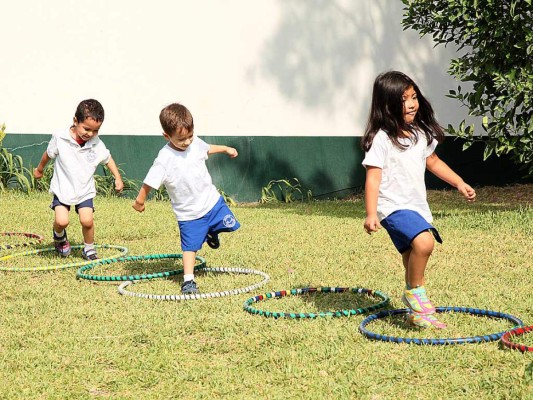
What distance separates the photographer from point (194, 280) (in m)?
7.09

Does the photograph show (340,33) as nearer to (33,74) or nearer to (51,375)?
(33,74)

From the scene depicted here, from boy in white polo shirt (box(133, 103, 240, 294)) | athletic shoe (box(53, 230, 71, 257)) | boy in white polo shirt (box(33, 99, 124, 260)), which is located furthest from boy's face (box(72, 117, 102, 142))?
boy in white polo shirt (box(133, 103, 240, 294))

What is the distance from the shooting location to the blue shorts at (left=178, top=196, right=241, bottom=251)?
23.2 ft

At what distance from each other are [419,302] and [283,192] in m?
8.97

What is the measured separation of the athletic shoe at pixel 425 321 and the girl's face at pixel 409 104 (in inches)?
50.8

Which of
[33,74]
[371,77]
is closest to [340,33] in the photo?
[371,77]

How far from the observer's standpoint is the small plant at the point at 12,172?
12.6 metres

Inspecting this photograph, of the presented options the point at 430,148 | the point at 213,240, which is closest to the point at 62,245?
the point at 213,240

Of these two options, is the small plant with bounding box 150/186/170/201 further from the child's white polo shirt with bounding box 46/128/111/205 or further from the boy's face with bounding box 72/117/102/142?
the boy's face with bounding box 72/117/102/142

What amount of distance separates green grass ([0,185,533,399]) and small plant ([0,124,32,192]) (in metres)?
3.56

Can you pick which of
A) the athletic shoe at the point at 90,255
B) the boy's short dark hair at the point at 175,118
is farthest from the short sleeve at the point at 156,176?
the athletic shoe at the point at 90,255

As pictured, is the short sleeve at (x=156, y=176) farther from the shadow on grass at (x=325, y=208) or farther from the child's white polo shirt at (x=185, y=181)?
the shadow on grass at (x=325, y=208)

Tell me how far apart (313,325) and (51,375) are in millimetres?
1698

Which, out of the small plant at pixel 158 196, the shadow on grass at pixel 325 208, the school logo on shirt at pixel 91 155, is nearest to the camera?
the school logo on shirt at pixel 91 155
